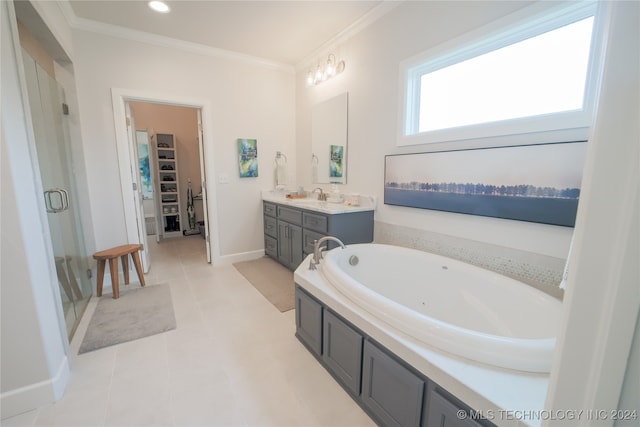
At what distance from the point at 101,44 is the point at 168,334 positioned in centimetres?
289

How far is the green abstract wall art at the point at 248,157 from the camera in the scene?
3.55 m

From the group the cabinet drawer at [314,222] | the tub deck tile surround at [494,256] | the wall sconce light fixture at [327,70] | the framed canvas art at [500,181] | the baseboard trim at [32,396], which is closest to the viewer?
the baseboard trim at [32,396]

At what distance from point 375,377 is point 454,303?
852 millimetres

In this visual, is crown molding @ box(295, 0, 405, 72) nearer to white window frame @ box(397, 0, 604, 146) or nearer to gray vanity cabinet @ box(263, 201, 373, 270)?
white window frame @ box(397, 0, 604, 146)

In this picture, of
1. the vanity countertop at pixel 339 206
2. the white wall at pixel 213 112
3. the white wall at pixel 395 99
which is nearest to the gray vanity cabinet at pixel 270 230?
the white wall at pixel 213 112

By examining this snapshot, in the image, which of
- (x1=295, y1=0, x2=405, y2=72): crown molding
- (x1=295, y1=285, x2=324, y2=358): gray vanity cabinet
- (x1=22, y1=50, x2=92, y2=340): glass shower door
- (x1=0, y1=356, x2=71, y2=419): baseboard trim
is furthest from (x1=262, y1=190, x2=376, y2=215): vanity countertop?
(x1=0, y1=356, x2=71, y2=419): baseboard trim

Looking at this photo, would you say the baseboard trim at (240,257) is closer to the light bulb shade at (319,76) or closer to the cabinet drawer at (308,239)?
the cabinet drawer at (308,239)

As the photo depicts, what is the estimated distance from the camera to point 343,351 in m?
1.49

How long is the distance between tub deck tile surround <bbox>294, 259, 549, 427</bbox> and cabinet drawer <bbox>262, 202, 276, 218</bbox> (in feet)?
8.23

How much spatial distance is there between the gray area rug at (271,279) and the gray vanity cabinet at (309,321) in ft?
1.73

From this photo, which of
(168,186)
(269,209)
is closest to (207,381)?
(269,209)

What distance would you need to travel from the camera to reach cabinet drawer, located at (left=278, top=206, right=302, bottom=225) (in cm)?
307

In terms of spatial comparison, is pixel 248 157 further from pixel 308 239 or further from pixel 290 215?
pixel 308 239

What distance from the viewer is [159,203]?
16.3ft
